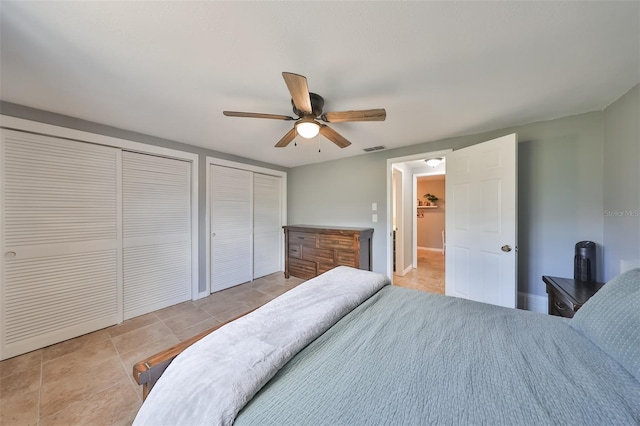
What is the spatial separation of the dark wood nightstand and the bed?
742 millimetres

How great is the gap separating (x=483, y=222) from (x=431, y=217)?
451 centimetres

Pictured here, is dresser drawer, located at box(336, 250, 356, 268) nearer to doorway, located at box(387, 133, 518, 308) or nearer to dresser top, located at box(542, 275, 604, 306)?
doorway, located at box(387, 133, 518, 308)

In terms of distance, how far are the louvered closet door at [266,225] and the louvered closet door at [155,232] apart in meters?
1.16

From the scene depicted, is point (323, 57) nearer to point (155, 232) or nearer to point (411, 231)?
point (155, 232)

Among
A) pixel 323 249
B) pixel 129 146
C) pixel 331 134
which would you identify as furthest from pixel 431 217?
pixel 129 146

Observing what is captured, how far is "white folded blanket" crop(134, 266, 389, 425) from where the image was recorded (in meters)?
0.67

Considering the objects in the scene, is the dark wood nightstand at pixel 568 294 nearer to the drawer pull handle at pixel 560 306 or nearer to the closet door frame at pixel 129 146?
the drawer pull handle at pixel 560 306

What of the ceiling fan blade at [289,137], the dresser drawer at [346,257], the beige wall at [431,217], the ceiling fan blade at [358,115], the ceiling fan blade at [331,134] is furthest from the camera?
the beige wall at [431,217]

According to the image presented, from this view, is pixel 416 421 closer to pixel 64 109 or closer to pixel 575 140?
pixel 575 140

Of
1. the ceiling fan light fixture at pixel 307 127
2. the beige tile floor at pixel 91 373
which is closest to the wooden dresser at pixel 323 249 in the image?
the beige tile floor at pixel 91 373

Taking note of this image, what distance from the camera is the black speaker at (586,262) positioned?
1.95m

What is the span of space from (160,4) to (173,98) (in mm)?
954

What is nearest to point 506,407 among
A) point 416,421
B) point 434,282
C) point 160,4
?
point 416,421

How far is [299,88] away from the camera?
4.31ft
